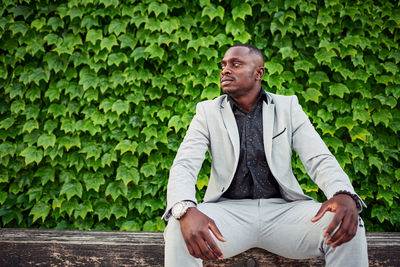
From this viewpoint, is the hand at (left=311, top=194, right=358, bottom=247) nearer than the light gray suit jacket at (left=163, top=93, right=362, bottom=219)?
Yes

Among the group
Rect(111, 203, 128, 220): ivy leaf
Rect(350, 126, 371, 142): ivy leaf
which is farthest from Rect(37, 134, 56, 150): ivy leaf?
Rect(350, 126, 371, 142): ivy leaf

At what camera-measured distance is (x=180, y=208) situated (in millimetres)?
1580

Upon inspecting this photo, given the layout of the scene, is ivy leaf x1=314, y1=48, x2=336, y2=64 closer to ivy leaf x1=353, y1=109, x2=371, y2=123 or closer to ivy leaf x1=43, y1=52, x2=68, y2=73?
ivy leaf x1=353, y1=109, x2=371, y2=123

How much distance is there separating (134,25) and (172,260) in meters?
2.44

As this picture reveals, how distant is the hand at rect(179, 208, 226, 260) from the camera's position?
1474mm

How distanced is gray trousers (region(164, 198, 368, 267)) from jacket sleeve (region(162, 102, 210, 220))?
0.14 m

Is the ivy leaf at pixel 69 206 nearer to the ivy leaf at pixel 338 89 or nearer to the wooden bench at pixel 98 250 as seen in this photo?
the wooden bench at pixel 98 250

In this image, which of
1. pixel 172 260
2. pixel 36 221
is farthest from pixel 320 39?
pixel 36 221

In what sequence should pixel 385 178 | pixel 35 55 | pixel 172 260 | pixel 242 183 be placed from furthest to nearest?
pixel 35 55
pixel 385 178
pixel 242 183
pixel 172 260

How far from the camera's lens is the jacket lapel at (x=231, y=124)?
6.54ft

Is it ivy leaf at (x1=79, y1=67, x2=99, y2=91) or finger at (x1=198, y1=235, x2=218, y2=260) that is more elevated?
ivy leaf at (x1=79, y1=67, x2=99, y2=91)

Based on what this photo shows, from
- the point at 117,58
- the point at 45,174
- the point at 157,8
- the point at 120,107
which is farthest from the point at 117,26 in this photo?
the point at 45,174

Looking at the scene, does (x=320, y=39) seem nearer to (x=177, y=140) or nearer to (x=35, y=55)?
(x=177, y=140)

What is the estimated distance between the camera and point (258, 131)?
2.12m
